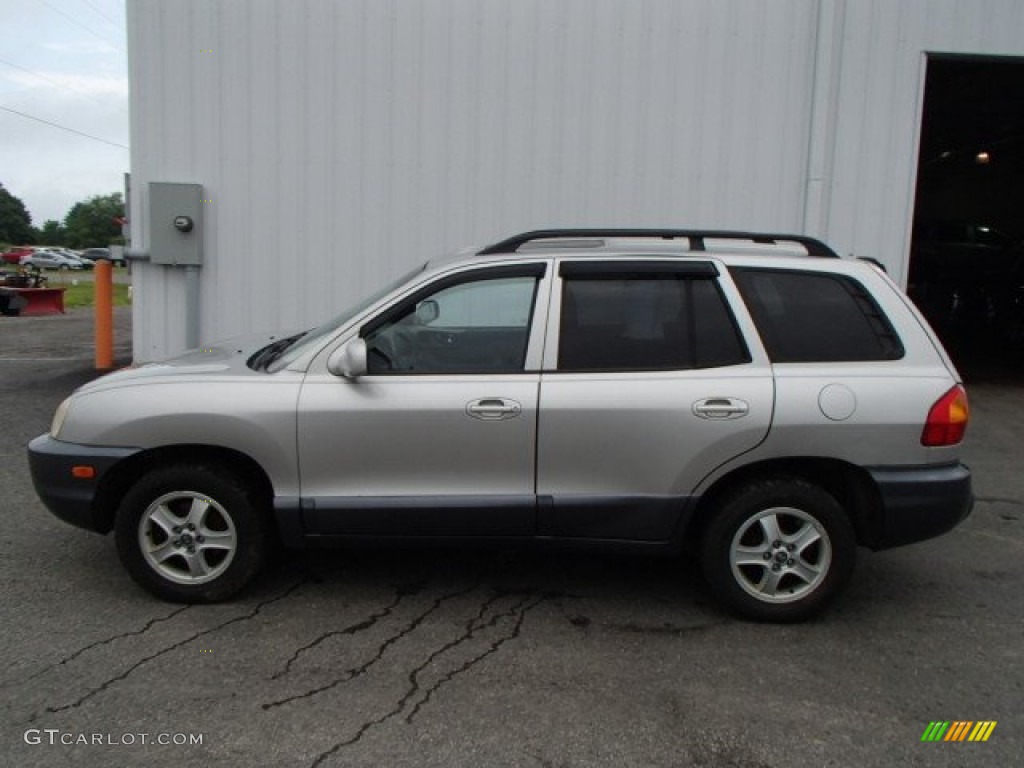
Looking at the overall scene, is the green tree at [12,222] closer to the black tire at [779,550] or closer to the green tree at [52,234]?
the green tree at [52,234]

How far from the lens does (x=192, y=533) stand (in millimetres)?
3941

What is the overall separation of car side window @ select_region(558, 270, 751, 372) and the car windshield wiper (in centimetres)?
146

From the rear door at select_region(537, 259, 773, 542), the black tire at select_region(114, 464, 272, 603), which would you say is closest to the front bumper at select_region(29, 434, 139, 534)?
the black tire at select_region(114, 464, 272, 603)

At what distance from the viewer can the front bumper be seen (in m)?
3.87

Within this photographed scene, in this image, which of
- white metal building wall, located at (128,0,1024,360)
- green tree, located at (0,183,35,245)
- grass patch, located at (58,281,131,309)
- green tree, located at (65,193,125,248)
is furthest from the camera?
green tree, located at (65,193,125,248)

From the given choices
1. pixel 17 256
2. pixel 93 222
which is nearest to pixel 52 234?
pixel 93 222

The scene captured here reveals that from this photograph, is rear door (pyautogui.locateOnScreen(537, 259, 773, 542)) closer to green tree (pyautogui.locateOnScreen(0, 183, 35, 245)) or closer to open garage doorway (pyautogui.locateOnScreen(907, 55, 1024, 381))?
open garage doorway (pyautogui.locateOnScreen(907, 55, 1024, 381))

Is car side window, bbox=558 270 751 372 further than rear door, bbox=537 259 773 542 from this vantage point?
Yes

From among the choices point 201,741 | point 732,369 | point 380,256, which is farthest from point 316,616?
point 380,256

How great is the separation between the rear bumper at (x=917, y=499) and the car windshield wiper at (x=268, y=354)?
2868mm

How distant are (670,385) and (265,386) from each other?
1823mm

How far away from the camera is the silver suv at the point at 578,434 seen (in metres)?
3.78

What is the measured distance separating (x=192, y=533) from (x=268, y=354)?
99cm

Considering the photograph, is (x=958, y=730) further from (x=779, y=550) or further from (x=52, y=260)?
(x=52, y=260)
